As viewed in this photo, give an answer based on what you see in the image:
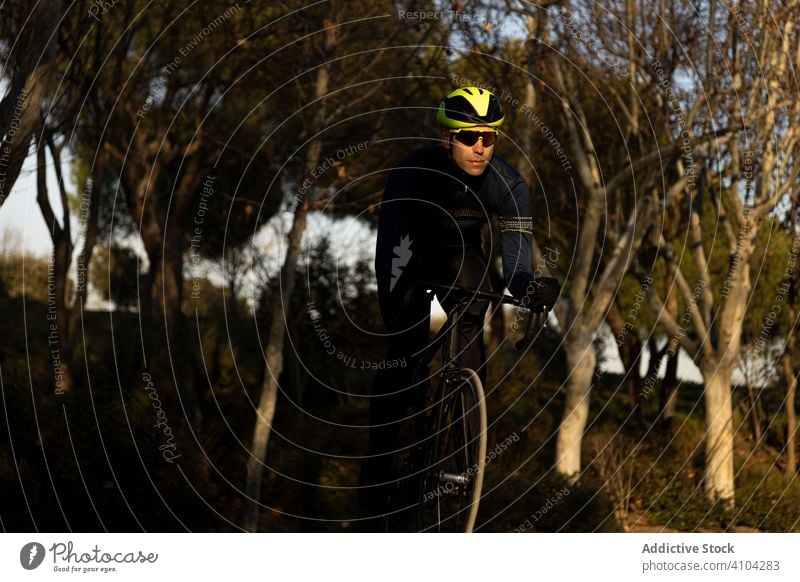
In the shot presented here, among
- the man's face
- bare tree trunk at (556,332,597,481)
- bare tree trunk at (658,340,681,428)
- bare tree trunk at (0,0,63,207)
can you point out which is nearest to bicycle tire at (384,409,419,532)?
the man's face

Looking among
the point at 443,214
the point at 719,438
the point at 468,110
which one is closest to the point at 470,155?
the point at 468,110

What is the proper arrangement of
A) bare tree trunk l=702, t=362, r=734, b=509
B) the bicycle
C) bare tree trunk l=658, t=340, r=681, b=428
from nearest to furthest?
→ the bicycle, bare tree trunk l=702, t=362, r=734, b=509, bare tree trunk l=658, t=340, r=681, b=428

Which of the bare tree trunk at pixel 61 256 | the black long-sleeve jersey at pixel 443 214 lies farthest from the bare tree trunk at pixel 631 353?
the black long-sleeve jersey at pixel 443 214

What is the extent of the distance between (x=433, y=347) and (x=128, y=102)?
49.6 feet

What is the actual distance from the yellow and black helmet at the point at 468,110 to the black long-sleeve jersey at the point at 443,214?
334 millimetres

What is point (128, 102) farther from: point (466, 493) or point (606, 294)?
point (466, 493)

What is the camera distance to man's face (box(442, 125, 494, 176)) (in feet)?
27.1

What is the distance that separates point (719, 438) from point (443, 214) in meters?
13.5

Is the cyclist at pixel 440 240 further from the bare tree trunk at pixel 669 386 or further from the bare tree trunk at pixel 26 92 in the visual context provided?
the bare tree trunk at pixel 669 386

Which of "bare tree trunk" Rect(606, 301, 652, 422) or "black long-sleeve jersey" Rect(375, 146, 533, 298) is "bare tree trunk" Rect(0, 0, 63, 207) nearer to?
"black long-sleeve jersey" Rect(375, 146, 533, 298)

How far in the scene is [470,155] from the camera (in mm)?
8273

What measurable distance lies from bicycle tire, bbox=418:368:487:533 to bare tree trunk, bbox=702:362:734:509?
12.1 meters

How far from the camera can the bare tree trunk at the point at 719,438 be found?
64.1 ft

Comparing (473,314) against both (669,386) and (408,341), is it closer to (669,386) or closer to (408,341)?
(408,341)
